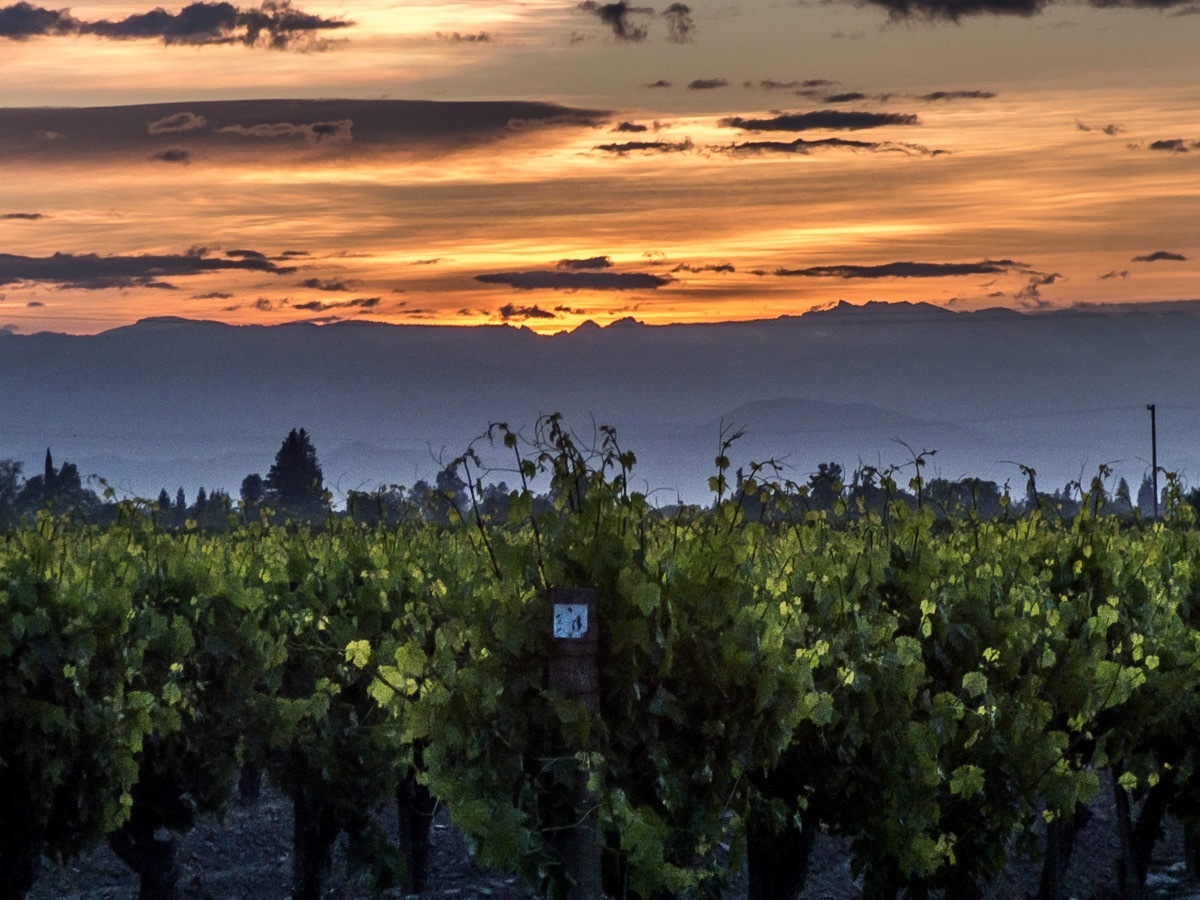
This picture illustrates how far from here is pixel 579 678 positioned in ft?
27.7

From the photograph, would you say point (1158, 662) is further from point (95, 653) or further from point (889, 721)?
point (95, 653)

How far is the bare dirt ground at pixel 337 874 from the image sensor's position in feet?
58.0

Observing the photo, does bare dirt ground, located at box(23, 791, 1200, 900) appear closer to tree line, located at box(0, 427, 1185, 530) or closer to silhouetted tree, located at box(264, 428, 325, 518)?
tree line, located at box(0, 427, 1185, 530)

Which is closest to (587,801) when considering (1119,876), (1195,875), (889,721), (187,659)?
(889,721)

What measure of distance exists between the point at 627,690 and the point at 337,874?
11012 millimetres

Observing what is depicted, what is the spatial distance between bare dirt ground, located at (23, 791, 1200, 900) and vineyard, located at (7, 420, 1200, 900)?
0.88m

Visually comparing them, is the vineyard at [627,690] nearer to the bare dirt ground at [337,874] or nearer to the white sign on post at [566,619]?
the white sign on post at [566,619]

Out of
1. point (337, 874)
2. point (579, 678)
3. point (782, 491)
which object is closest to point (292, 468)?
point (337, 874)

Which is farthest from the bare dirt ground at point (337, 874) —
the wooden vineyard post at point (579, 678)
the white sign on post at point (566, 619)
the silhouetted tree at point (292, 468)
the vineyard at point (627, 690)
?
the silhouetted tree at point (292, 468)

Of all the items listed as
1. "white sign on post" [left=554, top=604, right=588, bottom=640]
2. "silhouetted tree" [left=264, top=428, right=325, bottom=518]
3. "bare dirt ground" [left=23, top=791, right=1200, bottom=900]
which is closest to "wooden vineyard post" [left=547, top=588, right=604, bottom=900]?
"white sign on post" [left=554, top=604, right=588, bottom=640]

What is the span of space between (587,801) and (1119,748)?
752cm

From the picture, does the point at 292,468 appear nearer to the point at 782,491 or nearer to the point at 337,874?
the point at 337,874

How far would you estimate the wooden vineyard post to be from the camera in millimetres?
8398

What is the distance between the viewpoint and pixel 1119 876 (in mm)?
17656
